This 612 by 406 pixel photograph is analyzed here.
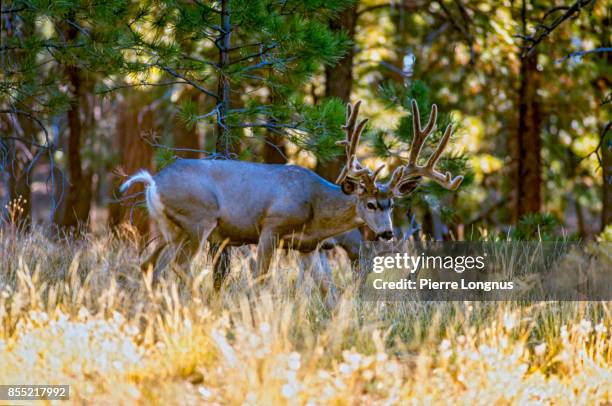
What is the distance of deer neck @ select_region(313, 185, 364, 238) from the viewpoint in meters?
7.99

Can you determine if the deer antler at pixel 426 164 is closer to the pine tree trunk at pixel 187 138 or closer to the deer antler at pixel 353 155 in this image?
the deer antler at pixel 353 155

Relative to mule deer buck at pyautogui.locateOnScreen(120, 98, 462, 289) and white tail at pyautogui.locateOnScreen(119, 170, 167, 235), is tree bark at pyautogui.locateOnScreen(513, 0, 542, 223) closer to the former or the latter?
mule deer buck at pyautogui.locateOnScreen(120, 98, 462, 289)

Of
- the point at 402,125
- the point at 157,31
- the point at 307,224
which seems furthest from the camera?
the point at 402,125

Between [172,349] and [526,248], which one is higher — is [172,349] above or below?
below

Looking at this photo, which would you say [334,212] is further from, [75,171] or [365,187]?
[75,171]

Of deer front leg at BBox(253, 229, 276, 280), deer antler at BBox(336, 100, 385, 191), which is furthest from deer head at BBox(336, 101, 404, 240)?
deer front leg at BBox(253, 229, 276, 280)

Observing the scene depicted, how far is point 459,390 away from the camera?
535 cm

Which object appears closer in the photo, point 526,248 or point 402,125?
point 526,248

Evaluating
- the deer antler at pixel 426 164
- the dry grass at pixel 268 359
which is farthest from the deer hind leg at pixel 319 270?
the deer antler at pixel 426 164

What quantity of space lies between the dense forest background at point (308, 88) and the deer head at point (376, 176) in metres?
0.55

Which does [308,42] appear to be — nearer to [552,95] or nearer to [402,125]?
[402,125]

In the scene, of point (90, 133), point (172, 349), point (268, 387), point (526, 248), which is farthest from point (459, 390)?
point (90, 133)

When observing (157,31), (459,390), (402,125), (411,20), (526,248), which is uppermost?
(411,20)

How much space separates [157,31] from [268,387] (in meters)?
4.88
